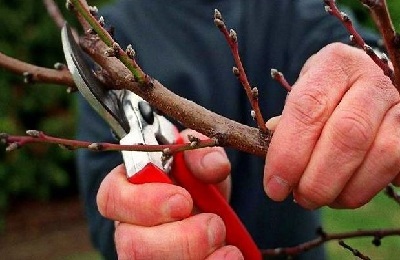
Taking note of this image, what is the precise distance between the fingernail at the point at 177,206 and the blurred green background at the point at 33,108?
9.65 feet

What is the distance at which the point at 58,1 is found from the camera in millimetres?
3809

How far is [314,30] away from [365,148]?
0.99m

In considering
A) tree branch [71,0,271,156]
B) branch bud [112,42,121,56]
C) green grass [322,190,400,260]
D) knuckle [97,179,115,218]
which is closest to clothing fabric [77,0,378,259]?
knuckle [97,179,115,218]

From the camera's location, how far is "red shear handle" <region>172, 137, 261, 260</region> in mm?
1010

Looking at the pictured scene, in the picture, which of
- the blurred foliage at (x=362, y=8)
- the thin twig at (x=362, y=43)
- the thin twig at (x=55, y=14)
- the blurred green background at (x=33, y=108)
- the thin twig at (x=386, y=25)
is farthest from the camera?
the blurred green background at (x=33, y=108)

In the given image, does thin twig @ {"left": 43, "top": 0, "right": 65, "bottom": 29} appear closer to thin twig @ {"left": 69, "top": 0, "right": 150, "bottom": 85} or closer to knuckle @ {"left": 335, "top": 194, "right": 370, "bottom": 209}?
thin twig @ {"left": 69, "top": 0, "right": 150, "bottom": 85}

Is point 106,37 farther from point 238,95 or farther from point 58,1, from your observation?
point 58,1

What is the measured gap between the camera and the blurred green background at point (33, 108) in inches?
155

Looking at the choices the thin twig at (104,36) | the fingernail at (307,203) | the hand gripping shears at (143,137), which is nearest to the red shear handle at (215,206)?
the hand gripping shears at (143,137)

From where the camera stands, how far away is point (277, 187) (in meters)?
0.85

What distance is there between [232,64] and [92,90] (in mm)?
922

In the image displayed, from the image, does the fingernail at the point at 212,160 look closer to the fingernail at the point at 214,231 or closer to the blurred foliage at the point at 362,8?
the fingernail at the point at 214,231

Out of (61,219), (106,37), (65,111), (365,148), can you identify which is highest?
(106,37)

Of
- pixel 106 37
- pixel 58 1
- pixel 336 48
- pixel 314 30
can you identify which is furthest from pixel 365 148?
pixel 58 1
